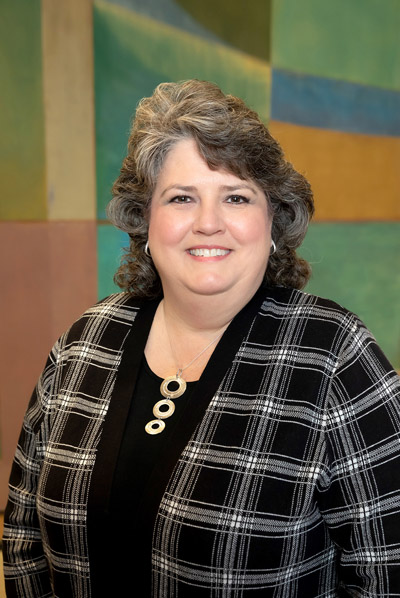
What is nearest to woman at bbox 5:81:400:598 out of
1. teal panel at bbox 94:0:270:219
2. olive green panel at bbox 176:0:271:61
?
teal panel at bbox 94:0:270:219

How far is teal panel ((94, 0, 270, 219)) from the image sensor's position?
2561 millimetres

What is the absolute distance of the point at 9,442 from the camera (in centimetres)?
259

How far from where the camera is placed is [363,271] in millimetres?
3393

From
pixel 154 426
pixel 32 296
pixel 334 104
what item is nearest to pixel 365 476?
pixel 154 426

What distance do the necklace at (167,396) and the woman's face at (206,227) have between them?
0.15 meters

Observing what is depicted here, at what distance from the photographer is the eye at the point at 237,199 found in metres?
1.36

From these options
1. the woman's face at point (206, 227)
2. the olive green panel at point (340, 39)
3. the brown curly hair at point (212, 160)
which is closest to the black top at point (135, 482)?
the woman's face at point (206, 227)

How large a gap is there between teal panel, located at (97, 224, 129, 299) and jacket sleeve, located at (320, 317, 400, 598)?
1.64 m

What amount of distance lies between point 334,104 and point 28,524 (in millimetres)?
2484

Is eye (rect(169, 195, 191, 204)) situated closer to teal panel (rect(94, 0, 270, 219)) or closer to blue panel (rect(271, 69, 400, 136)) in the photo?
teal panel (rect(94, 0, 270, 219))

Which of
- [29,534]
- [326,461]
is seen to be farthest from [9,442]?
[326,461]

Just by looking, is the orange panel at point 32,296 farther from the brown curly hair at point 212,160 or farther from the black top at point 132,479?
the black top at point 132,479

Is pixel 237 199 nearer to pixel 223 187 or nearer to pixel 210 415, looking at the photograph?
pixel 223 187

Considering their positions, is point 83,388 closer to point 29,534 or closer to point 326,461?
point 29,534
